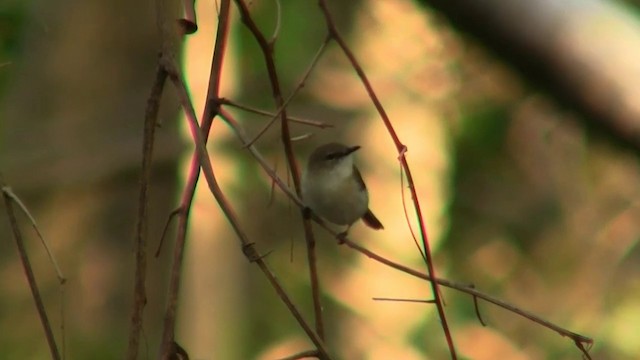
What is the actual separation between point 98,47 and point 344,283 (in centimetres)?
265

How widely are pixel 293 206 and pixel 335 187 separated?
1522 mm

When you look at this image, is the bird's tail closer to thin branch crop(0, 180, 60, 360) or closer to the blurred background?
the blurred background

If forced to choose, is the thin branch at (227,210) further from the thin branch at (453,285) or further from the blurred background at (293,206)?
the blurred background at (293,206)

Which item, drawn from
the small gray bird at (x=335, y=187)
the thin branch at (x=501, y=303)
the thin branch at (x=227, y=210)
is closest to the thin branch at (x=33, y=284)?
the thin branch at (x=227, y=210)

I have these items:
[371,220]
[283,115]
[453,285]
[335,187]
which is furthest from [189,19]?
[371,220]

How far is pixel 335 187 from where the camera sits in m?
2.04

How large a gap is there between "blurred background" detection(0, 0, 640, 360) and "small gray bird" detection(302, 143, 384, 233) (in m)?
0.39

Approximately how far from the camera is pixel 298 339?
5.58m

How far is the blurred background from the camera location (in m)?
3.70

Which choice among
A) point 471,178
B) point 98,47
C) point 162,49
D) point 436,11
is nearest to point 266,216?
point 471,178

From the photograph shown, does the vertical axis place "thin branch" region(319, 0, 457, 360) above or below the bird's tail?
below

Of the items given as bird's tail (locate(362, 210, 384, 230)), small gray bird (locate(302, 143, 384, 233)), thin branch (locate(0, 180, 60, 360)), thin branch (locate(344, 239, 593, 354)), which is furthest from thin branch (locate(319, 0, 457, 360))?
bird's tail (locate(362, 210, 384, 230))

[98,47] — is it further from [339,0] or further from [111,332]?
[339,0]

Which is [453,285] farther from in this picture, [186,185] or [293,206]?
[293,206]
